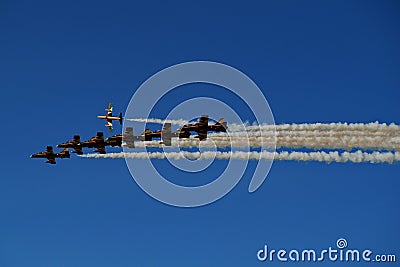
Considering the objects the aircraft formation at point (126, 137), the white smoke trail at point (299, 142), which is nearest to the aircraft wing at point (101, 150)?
the aircraft formation at point (126, 137)

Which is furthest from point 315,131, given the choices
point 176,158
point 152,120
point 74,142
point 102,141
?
point 74,142

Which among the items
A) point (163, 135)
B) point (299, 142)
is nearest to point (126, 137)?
point (163, 135)

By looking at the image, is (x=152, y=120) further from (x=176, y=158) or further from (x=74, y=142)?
(x=74, y=142)

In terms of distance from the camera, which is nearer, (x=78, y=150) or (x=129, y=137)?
(x=129, y=137)

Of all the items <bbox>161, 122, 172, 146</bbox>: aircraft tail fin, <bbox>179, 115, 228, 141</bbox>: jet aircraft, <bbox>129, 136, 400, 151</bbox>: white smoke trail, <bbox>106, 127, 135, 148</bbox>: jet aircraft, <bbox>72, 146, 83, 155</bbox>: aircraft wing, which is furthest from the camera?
<bbox>72, 146, 83, 155</bbox>: aircraft wing

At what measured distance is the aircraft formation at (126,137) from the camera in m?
65.2

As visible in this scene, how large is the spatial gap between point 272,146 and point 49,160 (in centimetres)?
3513

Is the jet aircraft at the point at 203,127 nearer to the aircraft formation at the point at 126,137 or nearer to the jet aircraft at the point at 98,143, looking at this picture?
the aircraft formation at the point at 126,137

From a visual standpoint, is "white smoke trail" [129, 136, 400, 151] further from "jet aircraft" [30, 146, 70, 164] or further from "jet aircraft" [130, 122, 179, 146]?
"jet aircraft" [30, 146, 70, 164]

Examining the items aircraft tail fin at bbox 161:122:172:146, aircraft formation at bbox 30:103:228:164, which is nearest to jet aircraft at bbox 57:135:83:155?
aircraft formation at bbox 30:103:228:164

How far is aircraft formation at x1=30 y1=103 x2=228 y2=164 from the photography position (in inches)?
2566

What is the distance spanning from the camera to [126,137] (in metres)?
73.8

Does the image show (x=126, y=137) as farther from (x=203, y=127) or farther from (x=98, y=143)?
(x=203, y=127)

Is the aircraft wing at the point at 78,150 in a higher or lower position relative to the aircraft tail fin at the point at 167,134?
higher
